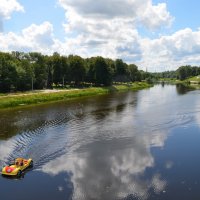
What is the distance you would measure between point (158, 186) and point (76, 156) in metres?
11.6

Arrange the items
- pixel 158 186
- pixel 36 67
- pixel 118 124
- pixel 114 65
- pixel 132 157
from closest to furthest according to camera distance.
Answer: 1. pixel 158 186
2. pixel 132 157
3. pixel 118 124
4. pixel 36 67
5. pixel 114 65

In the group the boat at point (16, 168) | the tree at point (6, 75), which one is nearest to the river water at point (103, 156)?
the boat at point (16, 168)

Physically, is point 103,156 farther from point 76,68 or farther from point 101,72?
point 101,72

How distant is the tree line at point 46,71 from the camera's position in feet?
294

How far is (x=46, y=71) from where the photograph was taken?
11938 centimetres

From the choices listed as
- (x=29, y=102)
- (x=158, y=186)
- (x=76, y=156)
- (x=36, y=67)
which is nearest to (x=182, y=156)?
(x=158, y=186)

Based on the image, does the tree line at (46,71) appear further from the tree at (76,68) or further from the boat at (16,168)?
the boat at (16,168)

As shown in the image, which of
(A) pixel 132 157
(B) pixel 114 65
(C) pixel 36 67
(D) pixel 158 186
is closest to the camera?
(D) pixel 158 186

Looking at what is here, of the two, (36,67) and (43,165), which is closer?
(43,165)

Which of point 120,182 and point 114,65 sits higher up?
point 114,65

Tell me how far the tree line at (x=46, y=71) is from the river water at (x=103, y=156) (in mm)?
33926

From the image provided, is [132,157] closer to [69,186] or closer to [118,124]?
[69,186]

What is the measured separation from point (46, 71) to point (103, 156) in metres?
90.8

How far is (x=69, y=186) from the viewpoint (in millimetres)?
24938
